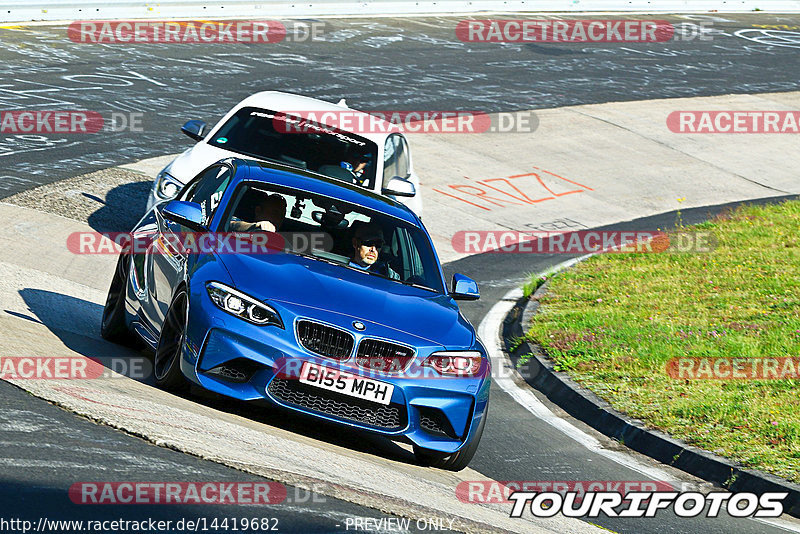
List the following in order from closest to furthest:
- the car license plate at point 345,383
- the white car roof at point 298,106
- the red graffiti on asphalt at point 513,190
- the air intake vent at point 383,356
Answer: the car license plate at point 345,383 < the air intake vent at point 383,356 < the white car roof at point 298,106 < the red graffiti on asphalt at point 513,190

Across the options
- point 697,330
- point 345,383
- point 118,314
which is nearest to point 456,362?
point 345,383

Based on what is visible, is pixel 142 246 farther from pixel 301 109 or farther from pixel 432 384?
pixel 301 109

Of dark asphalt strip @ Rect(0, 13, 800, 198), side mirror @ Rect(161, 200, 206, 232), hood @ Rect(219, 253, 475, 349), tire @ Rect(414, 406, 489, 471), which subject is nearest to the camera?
hood @ Rect(219, 253, 475, 349)

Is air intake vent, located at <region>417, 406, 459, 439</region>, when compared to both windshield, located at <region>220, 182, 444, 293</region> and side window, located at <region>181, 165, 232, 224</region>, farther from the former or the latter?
side window, located at <region>181, 165, 232, 224</region>

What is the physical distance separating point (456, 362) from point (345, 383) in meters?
0.81

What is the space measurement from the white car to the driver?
396 cm

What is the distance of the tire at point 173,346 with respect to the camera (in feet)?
24.2

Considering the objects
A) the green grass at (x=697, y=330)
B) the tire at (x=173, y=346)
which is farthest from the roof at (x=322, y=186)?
the green grass at (x=697, y=330)

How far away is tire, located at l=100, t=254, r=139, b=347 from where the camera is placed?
29.9 ft

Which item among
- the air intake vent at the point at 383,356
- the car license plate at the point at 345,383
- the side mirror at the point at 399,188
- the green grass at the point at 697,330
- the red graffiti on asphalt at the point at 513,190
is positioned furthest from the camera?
the red graffiti on asphalt at the point at 513,190

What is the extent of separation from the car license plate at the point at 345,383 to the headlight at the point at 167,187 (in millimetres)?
5694

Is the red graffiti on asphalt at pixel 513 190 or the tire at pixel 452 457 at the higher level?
the tire at pixel 452 457

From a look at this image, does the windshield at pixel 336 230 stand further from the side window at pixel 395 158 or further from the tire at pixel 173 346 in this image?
the side window at pixel 395 158

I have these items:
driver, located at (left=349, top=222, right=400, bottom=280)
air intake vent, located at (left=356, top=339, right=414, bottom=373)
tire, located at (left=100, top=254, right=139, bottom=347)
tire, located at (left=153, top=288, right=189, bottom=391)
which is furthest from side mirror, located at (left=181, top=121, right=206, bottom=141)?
air intake vent, located at (left=356, top=339, right=414, bottom=373)
